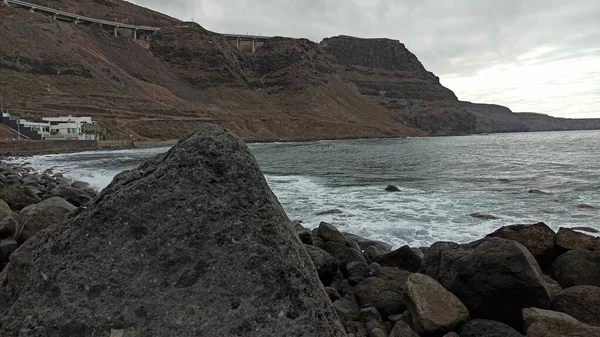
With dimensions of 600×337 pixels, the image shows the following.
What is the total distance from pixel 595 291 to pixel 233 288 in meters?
4.52

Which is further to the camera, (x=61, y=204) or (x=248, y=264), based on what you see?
(x=61, y=204)

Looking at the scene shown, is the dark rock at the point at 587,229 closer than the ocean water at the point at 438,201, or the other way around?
the dark rock at the point at 587,229

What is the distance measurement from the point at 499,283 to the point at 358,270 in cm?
235

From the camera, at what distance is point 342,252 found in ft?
24.5

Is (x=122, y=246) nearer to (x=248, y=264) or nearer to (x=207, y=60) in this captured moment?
(x=248, y=264)

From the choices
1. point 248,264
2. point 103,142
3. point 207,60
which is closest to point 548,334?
point 248,264

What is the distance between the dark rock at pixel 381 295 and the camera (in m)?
5.15

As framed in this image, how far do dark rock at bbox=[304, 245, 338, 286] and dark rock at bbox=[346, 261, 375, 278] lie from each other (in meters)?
0.36

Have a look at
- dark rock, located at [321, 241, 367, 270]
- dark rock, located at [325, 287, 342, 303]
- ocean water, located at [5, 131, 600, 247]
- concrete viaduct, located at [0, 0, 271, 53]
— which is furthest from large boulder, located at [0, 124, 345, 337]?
concrete viaduct, located at [0, 0, 271, 53]

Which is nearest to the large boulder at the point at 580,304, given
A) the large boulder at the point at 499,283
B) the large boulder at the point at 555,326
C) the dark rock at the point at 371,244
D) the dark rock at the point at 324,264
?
the large boulder at the point at 499,283

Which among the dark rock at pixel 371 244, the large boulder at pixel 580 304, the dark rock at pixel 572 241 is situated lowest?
the dark rock at pixel 371 244

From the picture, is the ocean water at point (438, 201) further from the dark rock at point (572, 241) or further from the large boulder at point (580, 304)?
the large boulder at point (580, 304)

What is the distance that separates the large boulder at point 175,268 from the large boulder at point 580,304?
3507mm

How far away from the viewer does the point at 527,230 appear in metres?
7.27
